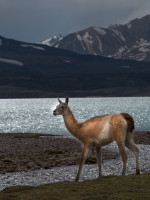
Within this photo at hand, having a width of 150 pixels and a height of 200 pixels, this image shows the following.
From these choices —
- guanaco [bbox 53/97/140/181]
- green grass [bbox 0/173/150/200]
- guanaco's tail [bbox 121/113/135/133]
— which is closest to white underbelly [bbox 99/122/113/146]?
guanaco [bbox 53/97/140/181]

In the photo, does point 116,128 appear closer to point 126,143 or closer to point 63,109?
point 126,143

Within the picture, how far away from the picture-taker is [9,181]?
76.3ft

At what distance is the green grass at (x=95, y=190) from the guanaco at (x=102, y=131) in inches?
56.1

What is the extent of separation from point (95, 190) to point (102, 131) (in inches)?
152

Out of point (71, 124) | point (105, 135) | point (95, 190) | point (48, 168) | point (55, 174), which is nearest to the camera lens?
point (95, 190)

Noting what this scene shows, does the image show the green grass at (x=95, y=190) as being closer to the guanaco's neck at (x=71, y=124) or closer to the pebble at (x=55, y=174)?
the guanaco's neck at (x=71, y=124)

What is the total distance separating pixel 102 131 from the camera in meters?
17.4

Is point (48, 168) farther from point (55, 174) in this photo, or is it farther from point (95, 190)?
point (95, 190)

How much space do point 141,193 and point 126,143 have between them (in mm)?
5192

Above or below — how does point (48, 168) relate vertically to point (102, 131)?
below

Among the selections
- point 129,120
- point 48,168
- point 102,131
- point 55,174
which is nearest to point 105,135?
point 102,131

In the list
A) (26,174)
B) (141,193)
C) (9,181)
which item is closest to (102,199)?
(141,193)

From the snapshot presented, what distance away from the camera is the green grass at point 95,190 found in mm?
12789

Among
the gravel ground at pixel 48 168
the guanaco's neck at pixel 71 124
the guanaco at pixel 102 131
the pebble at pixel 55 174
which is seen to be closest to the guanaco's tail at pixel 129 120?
the guanaco at pixel 102 131
